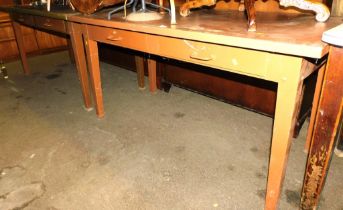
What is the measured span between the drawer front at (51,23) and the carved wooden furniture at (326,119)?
1615 mm

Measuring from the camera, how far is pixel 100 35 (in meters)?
1.50

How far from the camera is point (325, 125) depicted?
2.72ft

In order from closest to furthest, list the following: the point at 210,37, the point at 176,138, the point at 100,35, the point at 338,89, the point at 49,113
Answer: the point at 338,89 < the point at 210,37 < the point at 100,35 < the point at 176,138 < the point at 49,113

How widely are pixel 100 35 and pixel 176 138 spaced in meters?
0.79

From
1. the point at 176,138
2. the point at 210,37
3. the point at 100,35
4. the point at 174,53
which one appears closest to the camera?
the point at 210,37

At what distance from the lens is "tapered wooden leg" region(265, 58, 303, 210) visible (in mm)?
767

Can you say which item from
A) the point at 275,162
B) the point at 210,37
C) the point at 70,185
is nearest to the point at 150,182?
the point at 70,185

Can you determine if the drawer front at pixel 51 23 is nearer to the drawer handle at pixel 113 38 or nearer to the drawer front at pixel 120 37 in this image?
the drawer front at pixel 120 37

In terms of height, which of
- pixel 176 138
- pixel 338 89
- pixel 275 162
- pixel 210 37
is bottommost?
pixel 176 138

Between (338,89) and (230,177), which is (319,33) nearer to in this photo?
(338,89)

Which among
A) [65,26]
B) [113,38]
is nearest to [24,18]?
[65,26]

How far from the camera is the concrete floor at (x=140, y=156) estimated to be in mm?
1165

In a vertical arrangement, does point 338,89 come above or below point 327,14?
below

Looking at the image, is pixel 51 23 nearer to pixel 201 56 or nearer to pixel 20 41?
pixel 20 41
